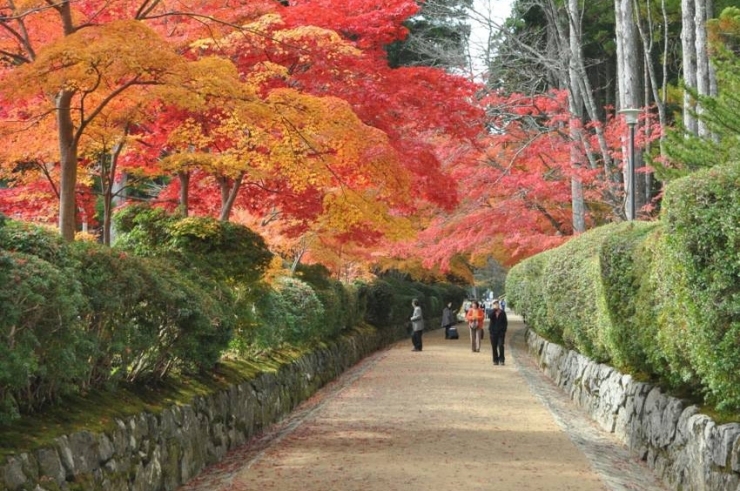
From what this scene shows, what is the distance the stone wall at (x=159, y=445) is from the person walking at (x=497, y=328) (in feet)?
25.2

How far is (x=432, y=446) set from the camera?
10.6 meters

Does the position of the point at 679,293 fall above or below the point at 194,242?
below

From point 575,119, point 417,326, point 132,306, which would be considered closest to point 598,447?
point 132,306

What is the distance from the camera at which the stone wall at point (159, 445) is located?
18.7 ft

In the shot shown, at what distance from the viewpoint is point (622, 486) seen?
864cm

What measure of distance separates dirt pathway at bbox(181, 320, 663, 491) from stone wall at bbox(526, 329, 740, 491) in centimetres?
26

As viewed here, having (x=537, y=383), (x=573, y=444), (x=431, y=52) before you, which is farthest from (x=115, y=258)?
(x=431, y=52)

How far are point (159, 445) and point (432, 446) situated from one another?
12.0 ft

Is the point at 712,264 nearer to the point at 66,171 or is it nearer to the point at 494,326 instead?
the point at 66,171

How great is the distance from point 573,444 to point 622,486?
233 centimetres

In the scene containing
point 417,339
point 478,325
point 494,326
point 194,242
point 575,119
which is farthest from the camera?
point 417,339

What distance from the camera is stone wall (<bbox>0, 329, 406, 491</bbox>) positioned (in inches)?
224

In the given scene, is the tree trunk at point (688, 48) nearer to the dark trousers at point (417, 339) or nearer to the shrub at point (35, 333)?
the dark trousers at point (417, 339)

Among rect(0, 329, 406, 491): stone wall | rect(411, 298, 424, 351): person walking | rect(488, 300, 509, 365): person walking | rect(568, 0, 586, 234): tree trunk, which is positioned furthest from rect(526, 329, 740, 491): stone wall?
rect(411, 298, 424, 351): person walking
